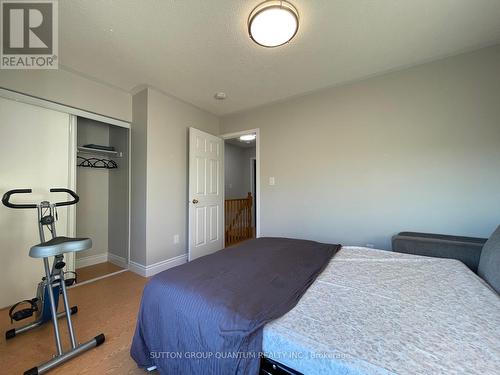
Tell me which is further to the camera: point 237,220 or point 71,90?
point 237,220

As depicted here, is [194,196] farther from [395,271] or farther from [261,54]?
[395,271]

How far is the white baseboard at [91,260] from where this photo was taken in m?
2.92

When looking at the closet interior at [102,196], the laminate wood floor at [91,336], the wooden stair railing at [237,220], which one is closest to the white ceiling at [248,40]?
the closet interior at [102,196]

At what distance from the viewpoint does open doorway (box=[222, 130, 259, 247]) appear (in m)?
4.75

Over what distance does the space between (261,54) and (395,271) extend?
210cm

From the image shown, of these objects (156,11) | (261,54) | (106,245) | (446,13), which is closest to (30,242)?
(106,245)

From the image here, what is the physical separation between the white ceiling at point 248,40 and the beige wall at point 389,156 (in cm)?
26

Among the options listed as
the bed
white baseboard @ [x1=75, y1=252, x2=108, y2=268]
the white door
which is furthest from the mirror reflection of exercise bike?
the white door

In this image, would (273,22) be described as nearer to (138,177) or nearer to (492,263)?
(492,263)

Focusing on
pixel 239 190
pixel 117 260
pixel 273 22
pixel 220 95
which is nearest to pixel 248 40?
pixel 273 22

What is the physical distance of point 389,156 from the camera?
2369 mm

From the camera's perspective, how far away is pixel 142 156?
8.92ft

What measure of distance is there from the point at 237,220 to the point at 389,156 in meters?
3.42

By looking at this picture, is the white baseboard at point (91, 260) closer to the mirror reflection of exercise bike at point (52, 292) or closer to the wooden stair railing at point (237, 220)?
the mirror reflection of exercise bike at point (52, 292)
